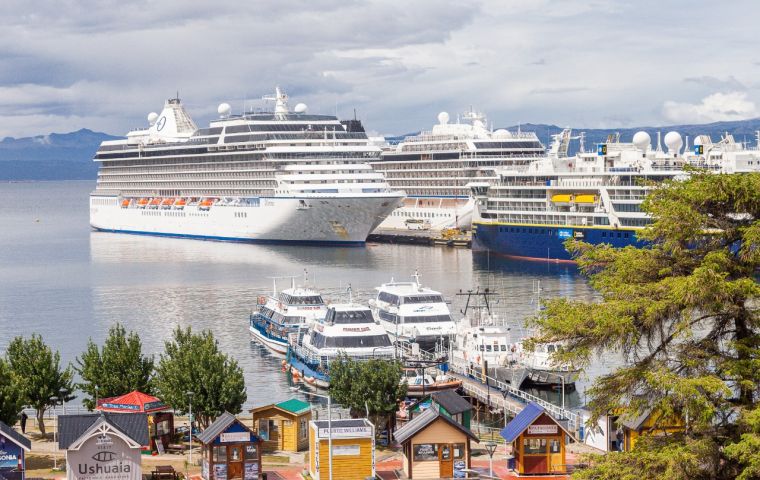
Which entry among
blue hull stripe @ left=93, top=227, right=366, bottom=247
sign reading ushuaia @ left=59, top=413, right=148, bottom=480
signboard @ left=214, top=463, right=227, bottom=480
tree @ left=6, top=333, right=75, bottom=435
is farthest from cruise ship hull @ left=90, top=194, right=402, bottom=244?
sign reading ushuaia @ left=59, top=413, right=148, bottom=480

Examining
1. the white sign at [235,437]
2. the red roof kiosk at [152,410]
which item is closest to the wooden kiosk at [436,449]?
the white sign at [235,437]

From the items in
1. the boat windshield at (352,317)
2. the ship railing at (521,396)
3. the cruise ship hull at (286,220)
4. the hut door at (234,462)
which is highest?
the cruise ship hull at (286,220)

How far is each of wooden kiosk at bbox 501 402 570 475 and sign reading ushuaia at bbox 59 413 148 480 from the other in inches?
375

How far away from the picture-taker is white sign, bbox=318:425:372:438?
30.7 meters

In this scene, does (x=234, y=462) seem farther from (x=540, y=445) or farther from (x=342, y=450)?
(x=540, y=445)

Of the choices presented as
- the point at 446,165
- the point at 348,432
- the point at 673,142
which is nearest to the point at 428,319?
the point at 348,432

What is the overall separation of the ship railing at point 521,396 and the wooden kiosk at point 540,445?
5.89ft

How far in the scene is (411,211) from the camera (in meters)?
132

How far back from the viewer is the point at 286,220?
116875 millimetres

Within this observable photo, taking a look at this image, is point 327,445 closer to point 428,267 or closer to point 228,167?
point 428,267

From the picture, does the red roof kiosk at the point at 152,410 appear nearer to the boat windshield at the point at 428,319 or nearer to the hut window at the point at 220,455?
the hut window at the point at 220,455

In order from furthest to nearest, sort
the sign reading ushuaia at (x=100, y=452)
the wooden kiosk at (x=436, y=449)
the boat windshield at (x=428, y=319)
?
the boat windshield at (x=428, y=319)
the wooden kiosk at (x=436, y=449)
the sign reading ushuaia at (x=100, y=452)

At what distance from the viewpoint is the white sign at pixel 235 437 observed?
3075 cm

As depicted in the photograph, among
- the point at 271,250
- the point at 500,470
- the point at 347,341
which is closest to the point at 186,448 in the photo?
the point at 500,470
